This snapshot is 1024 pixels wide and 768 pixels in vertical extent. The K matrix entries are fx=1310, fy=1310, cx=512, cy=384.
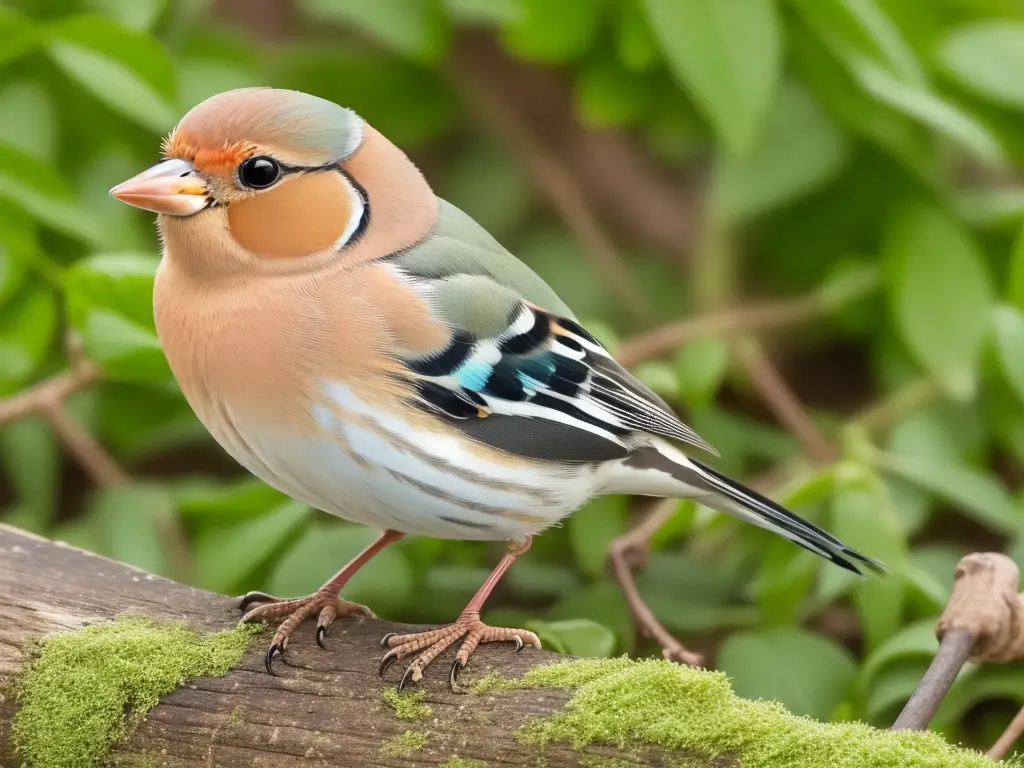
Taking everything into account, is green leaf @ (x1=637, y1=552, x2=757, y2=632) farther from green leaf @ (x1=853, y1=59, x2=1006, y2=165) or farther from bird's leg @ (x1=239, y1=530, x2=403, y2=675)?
green leaf @ (x1=853, y1=59, x2=1006, y2=165)

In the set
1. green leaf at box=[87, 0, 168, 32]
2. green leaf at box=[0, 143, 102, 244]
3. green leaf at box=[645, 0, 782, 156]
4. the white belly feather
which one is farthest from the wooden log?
green leaf at box=[87, 0, 168, 32]

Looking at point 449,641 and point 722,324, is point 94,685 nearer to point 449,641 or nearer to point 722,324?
point 449,641

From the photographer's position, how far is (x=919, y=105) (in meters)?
3.37

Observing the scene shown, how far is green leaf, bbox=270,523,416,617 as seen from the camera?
295 cm

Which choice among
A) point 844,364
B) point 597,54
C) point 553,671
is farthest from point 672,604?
point 844,364

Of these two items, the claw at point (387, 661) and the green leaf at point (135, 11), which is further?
the green leaf at point (135, 11)

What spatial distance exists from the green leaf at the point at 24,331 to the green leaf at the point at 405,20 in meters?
1.17

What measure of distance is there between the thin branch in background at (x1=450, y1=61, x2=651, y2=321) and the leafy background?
0.6 inches

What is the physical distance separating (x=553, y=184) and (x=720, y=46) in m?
1.43

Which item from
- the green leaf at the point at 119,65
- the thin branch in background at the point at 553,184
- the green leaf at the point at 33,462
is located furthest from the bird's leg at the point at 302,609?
the thin branch in background at the point at 553,184

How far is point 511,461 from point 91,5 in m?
2.43

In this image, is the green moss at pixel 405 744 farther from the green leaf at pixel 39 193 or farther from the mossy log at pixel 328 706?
the green leaf at pixel 39 193

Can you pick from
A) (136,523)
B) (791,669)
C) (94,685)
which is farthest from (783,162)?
(94,685)

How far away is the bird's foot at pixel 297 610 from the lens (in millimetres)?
2408
